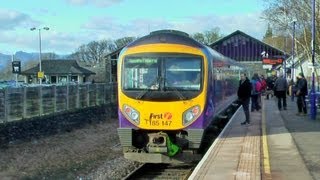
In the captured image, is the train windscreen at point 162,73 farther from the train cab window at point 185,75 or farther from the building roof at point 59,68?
the building roof at point 59,68

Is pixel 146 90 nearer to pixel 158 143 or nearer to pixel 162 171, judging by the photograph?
pixel 158 143

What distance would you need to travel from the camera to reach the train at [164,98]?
13.3 metres

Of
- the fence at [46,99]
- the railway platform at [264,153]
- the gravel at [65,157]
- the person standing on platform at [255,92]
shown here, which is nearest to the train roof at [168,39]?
the railway platform at [264,153]

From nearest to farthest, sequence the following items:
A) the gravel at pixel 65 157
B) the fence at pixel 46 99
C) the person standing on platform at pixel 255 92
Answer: the gravel at pixel 65 157 → the fence at pixel 46 99 → the person standing on platform at pixel 255 92

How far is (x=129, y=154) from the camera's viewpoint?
1354 centimetres

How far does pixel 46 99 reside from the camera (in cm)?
2705

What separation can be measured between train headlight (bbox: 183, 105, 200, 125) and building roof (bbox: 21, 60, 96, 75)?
87.1m

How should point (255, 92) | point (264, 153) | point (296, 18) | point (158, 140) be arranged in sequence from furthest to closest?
point (296, 18) < point (255, 92) < point (158, 140) < point (264, 153)

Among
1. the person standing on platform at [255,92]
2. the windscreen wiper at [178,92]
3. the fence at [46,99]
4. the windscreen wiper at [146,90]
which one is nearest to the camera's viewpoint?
the windscreen wiper at [178,92]

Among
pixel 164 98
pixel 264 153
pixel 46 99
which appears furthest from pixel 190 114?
pixel 46 99

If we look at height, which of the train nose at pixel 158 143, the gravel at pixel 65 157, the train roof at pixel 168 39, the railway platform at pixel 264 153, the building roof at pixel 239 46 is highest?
the building roof at pixel 239 46

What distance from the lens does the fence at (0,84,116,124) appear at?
74.6 feet

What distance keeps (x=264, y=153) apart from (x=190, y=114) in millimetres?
1870

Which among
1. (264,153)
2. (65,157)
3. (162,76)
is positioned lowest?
(65,157)
